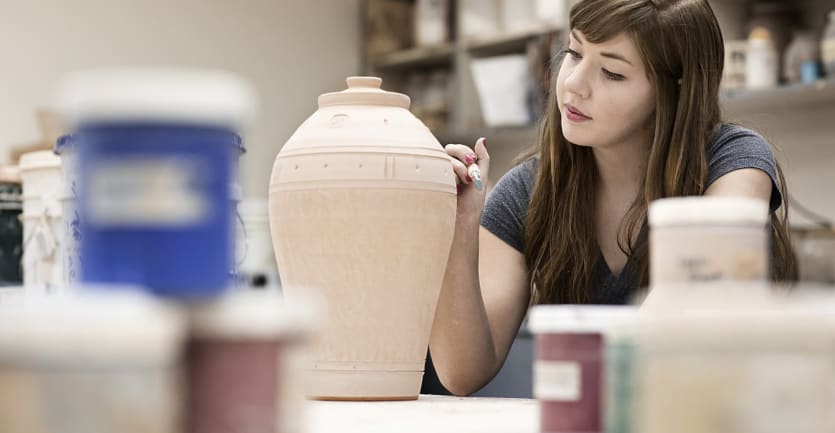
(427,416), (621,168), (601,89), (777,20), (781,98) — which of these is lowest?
(427,416)

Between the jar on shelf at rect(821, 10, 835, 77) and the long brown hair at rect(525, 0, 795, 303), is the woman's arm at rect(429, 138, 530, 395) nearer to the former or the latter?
the long brown hair at rect(525, 0, 795, 303)

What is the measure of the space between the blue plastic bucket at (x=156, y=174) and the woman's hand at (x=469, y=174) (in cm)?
88

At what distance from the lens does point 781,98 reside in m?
3.33

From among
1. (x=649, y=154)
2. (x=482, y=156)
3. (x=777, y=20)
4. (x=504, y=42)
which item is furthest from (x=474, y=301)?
(x=504, y=42)

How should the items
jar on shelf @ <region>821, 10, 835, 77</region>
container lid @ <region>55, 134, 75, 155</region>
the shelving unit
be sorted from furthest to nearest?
the shelving unit < jar on shelf @ <region>821, 10, 835, 77</region> < container lid @ <region>55, 134, 75, 155</region>

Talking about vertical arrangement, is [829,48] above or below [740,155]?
above

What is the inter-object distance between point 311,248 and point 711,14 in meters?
0.88

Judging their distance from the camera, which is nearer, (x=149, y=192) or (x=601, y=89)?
(x=149, y=192)

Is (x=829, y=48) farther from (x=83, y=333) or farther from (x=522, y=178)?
(x=83, y=333)

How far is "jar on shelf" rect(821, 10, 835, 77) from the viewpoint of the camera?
3.08 m

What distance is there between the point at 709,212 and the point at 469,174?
29.4 inches

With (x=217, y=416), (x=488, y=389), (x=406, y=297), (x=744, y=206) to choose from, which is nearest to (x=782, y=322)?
(x=744, y=206)

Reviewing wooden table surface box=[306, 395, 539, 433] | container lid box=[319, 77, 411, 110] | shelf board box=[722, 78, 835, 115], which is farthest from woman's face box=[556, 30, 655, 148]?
shelf board box=[722, 78, 835, 115]

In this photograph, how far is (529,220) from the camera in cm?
194
